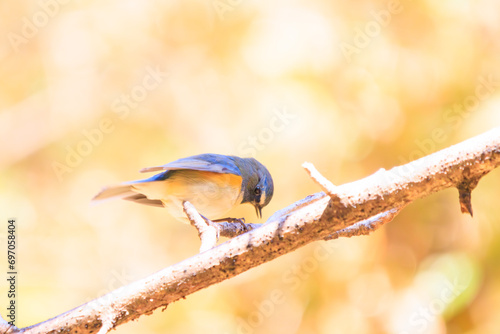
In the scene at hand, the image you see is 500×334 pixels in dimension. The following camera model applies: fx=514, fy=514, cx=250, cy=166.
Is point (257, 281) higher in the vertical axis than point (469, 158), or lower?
lower

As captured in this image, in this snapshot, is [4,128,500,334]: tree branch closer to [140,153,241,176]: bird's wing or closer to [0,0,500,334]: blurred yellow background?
[140,153,241,176]: bird's wing

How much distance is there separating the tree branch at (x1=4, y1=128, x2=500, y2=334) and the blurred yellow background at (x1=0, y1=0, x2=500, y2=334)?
2886 mm

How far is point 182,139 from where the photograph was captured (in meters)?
5.57

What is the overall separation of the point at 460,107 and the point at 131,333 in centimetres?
377

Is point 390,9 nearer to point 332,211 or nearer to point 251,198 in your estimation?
point 251,198

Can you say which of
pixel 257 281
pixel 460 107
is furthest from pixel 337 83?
pixel 257 281

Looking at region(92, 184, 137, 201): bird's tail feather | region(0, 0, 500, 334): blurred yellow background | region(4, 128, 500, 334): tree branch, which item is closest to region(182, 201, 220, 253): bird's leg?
region(4, 128, 500, 334): tree branch

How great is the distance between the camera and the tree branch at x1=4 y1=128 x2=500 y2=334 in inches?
62.2

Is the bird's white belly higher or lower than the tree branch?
lower

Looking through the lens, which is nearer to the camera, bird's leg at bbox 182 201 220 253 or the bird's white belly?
bird's leg at bbox 182 201 220 253

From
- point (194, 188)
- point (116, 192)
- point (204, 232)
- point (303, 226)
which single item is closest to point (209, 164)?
point (194, 188)

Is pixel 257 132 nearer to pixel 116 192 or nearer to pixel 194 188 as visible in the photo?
pixel 194 188

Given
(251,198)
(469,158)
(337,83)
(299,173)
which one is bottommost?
(299,173)

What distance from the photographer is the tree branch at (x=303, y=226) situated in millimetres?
1580
